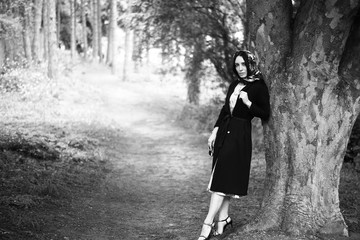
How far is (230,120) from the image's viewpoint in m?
4.49

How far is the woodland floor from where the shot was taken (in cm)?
493

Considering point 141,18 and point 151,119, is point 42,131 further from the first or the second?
point 151,119

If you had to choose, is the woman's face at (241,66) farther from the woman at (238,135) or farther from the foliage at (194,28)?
the foliage at (194,28)

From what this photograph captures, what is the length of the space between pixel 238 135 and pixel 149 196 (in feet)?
10.5

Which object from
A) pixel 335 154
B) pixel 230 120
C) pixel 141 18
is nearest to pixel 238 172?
pixel 230 120

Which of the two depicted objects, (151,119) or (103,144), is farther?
(151,119)

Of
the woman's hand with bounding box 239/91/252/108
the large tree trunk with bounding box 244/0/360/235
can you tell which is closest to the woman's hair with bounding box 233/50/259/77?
the large tree trunk with bounding box 244/0/360/235

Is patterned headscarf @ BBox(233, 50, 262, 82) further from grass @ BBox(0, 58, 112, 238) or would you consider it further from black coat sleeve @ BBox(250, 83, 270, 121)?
grass @ BBox(0, 58, 112, 238)

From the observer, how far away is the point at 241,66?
434 cm

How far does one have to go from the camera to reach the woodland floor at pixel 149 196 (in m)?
4.93

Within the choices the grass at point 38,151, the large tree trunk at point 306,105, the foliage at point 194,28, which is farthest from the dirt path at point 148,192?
the foliage at point 194,28

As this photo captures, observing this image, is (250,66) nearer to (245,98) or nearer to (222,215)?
(245,98)

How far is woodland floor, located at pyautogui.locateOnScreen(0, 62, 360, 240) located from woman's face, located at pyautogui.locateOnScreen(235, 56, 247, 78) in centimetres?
191

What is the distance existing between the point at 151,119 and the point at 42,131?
8007 millimetres
